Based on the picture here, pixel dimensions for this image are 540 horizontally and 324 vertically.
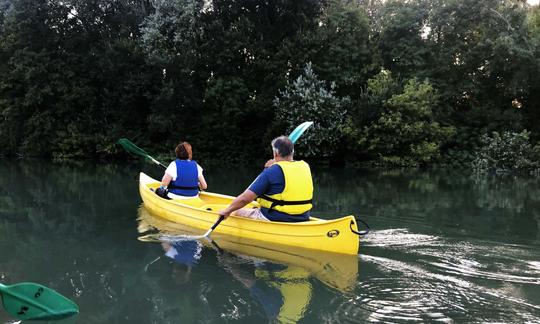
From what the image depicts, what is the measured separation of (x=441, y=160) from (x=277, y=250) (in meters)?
15.4

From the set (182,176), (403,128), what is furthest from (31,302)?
(403,128)

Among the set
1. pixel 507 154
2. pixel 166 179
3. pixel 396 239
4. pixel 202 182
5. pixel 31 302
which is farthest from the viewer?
pixel 507 154

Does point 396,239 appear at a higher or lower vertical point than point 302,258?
higher

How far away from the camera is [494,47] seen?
1898 centimetres

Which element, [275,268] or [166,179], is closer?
[275,268]

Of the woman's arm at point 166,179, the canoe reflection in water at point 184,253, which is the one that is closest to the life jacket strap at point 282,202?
the canoe reflection in water at point 184,253

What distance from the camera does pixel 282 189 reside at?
586cm

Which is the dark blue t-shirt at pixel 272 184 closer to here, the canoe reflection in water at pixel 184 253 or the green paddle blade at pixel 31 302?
the canoe reflection in water at pixel 184 253

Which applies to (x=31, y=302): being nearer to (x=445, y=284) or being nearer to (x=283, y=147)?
(x=283, y=147)

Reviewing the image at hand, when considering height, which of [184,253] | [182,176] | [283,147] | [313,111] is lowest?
[184,253]

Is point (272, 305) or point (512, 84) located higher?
point (512, 84)

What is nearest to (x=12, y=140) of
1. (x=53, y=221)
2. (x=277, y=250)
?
(x=53, y=221)

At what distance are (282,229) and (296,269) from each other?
0.71 meters

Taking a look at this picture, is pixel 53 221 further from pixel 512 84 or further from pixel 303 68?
pixel 512 84
